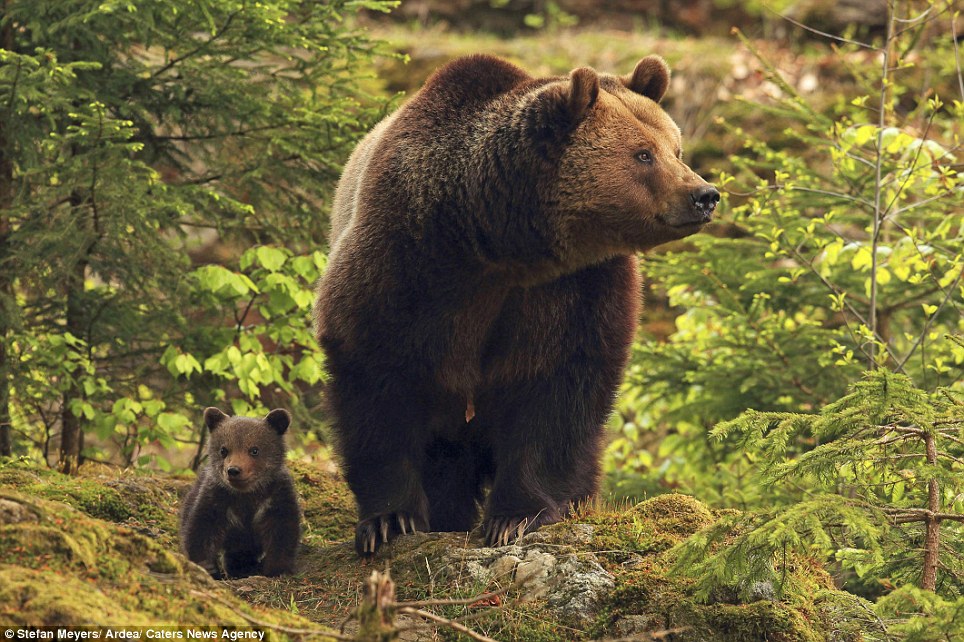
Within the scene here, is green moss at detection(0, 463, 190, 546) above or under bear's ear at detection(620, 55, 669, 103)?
under

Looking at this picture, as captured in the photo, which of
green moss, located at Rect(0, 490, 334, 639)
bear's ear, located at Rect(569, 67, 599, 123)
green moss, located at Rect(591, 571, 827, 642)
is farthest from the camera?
bear's ear, located at Rect(569, 67, 599, 123)

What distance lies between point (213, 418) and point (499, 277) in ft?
5.94

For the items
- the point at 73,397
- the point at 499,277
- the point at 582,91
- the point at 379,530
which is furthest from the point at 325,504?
the point at 582,91

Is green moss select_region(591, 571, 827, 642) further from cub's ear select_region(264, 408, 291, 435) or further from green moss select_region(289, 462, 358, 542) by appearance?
green moss select_region(289, 462, 358, 542)

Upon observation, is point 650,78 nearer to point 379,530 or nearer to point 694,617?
point 379,530

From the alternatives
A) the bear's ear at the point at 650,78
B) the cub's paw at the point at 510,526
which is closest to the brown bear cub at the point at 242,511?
the cub's paw at the point at 510,526

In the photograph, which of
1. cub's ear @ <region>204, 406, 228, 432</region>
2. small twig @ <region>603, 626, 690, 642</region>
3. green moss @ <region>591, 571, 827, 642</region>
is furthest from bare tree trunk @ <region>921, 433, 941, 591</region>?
cub's ear @ <region>204, 406, 228, 432</region>

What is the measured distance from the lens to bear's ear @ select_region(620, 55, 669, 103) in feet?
18.6

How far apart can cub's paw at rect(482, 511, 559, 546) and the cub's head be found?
1194mm

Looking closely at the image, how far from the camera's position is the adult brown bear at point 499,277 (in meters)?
5.34

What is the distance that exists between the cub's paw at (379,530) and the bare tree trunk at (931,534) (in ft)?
8.00

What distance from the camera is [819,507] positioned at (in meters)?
3.91

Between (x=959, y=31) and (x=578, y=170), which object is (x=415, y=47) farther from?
(x=578, y=170)

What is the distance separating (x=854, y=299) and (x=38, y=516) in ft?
21.5
